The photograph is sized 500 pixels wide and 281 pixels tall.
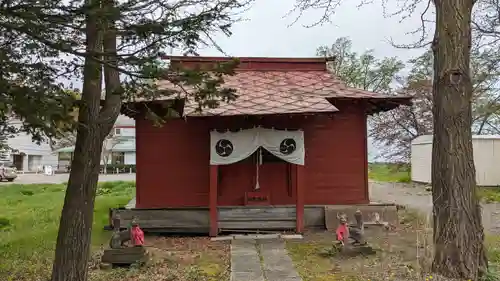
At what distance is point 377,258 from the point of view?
670 centimetres

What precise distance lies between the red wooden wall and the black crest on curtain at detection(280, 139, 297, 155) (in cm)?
85

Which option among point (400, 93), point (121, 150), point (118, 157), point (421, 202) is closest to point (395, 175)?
point (400, 93)

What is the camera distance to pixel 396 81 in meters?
23.7

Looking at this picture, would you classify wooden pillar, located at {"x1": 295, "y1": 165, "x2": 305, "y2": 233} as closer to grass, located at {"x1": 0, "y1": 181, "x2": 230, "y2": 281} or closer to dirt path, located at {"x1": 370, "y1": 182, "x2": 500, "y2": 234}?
grass, located at {"x1": 0, "y1": 181, "x2": 230, "y2": 281}

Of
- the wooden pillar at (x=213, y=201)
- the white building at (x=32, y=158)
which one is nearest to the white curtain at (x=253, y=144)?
the wooden pillar at (x=213, y=201)

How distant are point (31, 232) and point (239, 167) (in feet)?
15.0

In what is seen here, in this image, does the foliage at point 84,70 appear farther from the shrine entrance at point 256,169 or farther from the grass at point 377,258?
the shrine entrance at point 256,169

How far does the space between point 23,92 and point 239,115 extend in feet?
18.4

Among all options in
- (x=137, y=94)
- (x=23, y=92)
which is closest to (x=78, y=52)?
(x=23, y=92)

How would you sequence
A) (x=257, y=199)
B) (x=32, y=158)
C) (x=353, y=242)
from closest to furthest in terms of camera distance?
(x=353, y=242) → (x=257, y=199) → (x=32, y=158)

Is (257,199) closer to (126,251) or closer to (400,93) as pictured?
(126,251)

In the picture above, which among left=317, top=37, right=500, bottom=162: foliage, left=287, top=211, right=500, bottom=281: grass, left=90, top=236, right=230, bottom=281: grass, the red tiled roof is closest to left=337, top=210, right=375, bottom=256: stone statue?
left=287, top=211, right=500, bottom=281: grass

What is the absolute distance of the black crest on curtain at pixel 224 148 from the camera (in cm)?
903

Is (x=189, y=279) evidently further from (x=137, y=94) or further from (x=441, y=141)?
(x=441, y=141)
